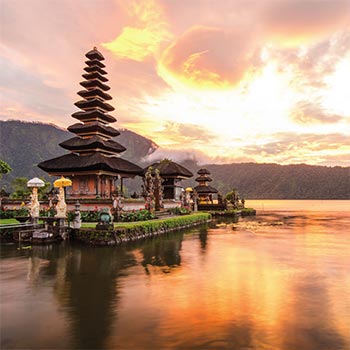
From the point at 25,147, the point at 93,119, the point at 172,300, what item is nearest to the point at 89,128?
the point at 93,119

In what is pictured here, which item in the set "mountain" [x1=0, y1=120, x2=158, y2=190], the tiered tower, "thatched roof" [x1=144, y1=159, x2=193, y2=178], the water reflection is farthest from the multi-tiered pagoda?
"mountain" [x1=0, y1=120, x2=158, y2=190]

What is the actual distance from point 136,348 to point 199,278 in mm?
6503

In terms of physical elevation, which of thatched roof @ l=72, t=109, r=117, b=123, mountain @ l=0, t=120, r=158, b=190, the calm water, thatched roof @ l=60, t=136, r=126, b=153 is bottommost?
the calm water

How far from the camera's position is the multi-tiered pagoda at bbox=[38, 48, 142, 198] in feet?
108

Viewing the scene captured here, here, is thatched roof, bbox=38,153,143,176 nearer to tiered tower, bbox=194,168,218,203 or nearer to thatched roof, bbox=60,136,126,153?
thatched roof, bbox=60,136,126,153

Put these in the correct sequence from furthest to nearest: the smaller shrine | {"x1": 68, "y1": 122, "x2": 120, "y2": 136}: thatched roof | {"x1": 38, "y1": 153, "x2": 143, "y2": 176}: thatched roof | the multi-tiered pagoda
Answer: the smaller shrine < {"x1": 68, "y1": 122, "x2": 120, "y2": 136}: thatched roof < the multi-tiered pagoda < {"x1": 38, "y1": 153, "x2": 143, "y2": 176}: thatched roof

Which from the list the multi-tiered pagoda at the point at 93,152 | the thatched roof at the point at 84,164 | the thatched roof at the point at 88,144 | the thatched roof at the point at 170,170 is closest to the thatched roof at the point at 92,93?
the multi-tiered pagoda at the point at 93,152

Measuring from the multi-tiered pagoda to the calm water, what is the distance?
1517 centimetres

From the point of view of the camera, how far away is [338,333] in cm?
765

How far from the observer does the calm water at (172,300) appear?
7312mm

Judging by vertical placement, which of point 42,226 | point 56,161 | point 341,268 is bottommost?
point 341,268

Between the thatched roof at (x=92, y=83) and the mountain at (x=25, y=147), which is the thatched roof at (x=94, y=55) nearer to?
the thatched roof at (x=92, y=83)

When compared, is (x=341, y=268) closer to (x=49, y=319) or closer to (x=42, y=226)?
(x=49, y=319)

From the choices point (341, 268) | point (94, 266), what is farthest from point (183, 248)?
point (341, 268)
